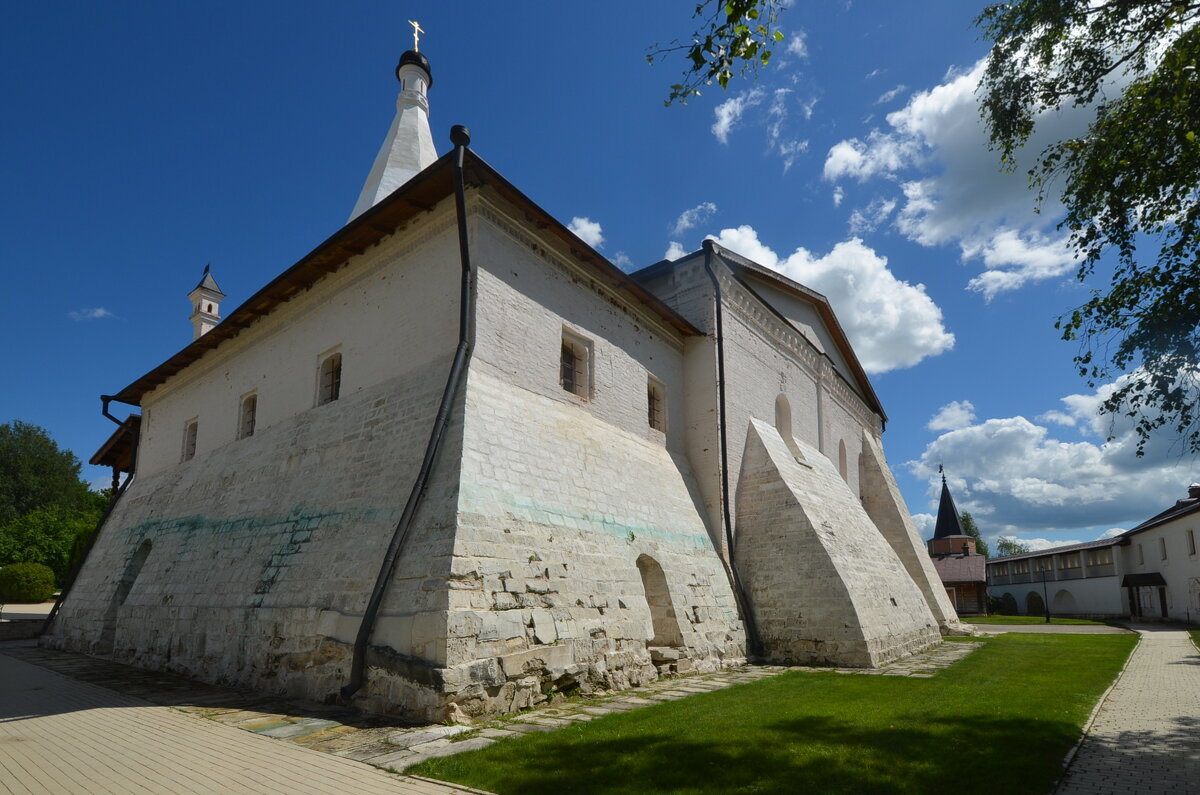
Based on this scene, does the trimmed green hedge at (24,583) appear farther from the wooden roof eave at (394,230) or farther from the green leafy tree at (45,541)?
the wooden roof eave at (394,230)

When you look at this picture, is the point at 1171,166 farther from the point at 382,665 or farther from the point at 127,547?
the point at 127,547

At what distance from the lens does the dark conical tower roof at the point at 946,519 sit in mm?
44406

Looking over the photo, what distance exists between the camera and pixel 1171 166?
631 cm

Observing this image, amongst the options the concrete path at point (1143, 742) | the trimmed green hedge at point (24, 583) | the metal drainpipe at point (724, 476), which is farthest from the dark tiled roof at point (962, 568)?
the trimmed green hedge at point (24, 583)

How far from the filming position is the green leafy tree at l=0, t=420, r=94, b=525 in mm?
43562

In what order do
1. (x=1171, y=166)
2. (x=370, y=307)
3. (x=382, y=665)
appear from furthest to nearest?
(x=370, y=307) → (x=382, y=665) → (x=1171, y=166)

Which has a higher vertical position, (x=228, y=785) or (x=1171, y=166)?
(x=1171, y=166)

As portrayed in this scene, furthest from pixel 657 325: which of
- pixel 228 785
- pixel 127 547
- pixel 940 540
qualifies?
pixel 940 540

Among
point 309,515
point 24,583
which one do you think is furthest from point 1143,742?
point 24,583

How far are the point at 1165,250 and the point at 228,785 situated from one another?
9139 mm

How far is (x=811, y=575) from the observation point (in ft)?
39.8

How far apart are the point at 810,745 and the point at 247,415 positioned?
12.0 metres

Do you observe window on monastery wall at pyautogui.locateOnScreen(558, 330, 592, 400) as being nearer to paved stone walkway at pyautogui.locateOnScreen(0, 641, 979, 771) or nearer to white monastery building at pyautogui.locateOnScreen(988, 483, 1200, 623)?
paved stone walkway at pyautogui.locateOnScreen(0, 641, 979, 771)

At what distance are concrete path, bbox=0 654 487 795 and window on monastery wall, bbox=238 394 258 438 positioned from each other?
6.23 meters
